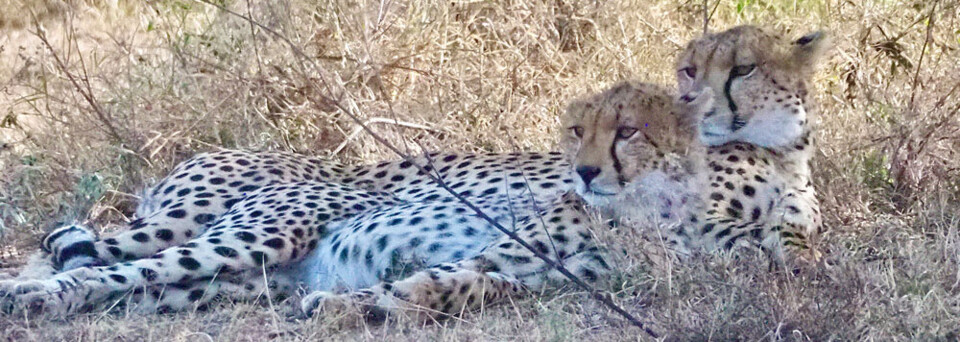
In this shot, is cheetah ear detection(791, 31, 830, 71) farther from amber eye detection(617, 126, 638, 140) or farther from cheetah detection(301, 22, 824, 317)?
amber eye detection(617, 126, 638, 140)

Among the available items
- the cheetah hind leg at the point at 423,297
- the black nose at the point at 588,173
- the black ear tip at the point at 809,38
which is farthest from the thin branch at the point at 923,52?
the cheetah hind leg at the point at 423,297

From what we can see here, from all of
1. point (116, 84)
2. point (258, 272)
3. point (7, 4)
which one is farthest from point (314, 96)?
point (7, 4)

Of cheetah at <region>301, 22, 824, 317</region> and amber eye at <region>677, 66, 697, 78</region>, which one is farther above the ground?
amber eye at <region>677, 66, 697, 78</region>

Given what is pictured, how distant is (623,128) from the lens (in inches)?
137

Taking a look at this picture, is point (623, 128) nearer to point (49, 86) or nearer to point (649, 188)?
point (649, 188)

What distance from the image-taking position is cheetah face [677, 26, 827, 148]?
375 cm

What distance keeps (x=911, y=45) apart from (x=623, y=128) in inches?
71.4

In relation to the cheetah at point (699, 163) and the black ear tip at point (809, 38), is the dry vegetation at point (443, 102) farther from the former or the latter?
the black ear tip at point (809, 38)

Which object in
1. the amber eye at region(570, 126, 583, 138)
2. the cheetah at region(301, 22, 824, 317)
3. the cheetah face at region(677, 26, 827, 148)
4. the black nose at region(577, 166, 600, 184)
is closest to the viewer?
the cheetah at region(301, 22, 824, 317)

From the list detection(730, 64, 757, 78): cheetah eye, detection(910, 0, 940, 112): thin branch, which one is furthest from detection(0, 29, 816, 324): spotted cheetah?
detection(910, 0, 940, 112): thin branch

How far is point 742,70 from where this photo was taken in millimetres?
3781

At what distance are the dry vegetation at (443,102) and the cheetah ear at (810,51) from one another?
0.40m

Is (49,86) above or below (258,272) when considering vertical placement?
above

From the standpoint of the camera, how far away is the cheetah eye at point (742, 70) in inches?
149
